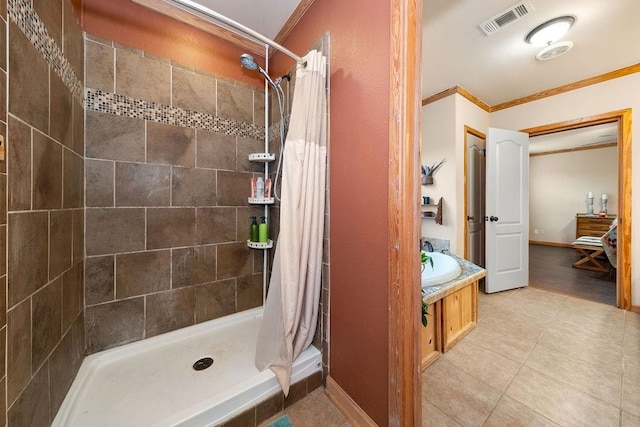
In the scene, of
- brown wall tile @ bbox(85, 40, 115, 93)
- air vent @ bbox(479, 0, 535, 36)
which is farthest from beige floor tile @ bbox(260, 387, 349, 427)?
air vent @ bbox(479, 0, 535, 36)

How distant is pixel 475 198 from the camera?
3082 mm

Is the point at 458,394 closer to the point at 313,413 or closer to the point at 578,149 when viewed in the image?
the point at 313,413

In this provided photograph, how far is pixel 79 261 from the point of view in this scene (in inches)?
48.6

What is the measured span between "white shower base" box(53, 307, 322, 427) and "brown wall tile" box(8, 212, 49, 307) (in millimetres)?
635

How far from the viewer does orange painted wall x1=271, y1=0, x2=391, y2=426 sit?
3.27 feet

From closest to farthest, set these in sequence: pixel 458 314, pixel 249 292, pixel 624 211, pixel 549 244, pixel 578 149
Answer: pixel 458 314
pixel 249 292
pixel 624 211
pixel 578 149
pixel 549 244

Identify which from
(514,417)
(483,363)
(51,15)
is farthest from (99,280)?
(483,363)

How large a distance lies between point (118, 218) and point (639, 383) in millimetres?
3243

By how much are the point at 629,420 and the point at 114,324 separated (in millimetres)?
2817

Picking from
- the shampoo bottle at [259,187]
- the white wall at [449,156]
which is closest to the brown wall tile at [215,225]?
the shampoo bottle at [259,187]

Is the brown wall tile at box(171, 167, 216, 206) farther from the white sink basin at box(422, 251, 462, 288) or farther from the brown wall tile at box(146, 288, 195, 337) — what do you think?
the white sink basin at box(422, 251, 462, 288)

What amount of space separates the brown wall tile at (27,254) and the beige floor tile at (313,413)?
1.11 m

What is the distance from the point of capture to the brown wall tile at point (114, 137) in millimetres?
1305

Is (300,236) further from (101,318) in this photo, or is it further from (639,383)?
(639,383)
